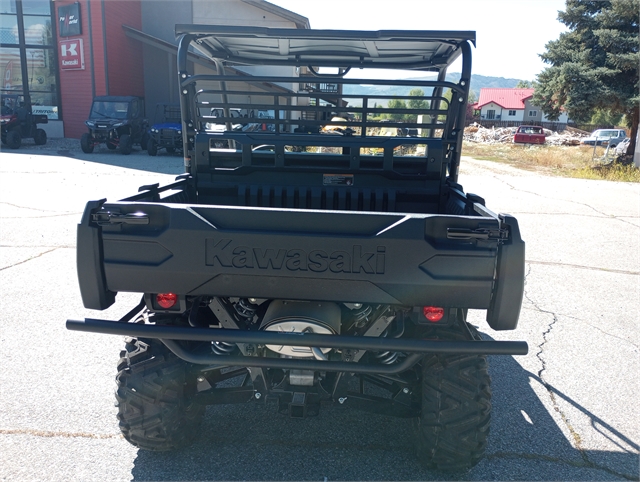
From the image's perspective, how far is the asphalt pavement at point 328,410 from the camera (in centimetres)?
276

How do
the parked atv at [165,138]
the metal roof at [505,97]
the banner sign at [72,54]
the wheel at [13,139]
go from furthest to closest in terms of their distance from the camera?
1. the metal roof at [505,97]
2. the banner sign at [72,54]
3. the wheel at [13,139]
4. the parked atv at [165,138]

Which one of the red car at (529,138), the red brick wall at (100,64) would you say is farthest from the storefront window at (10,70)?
the red car at (529,138)

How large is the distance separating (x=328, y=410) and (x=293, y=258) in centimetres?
144

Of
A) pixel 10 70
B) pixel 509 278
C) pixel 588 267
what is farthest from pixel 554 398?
pixel 10 70

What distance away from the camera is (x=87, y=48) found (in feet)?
72.4

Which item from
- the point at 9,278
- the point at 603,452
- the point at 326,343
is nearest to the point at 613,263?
the point at 603,452

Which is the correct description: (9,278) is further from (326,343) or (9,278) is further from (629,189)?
(629,189)

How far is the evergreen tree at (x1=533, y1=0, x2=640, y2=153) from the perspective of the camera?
64.3 ft

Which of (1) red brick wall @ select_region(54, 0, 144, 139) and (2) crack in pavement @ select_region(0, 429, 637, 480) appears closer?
(2) crack in pavement @ select_region(0, 429, 637, 480)

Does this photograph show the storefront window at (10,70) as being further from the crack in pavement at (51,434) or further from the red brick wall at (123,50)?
the crack in pavement at (51,434)

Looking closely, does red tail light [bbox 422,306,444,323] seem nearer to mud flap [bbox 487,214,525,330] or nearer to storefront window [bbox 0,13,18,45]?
mud flap [bbox 487,214,525,330]

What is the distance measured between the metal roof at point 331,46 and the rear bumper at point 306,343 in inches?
63.4

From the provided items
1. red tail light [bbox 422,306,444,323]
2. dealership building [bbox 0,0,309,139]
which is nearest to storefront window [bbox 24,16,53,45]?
dealership building [bbox 0,0,309,139]

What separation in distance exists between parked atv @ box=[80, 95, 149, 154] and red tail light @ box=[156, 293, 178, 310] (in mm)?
17710
